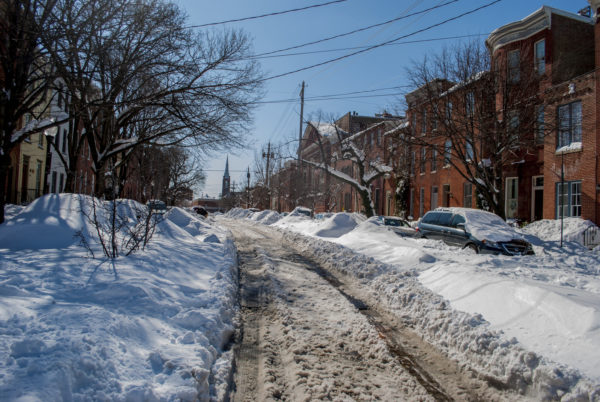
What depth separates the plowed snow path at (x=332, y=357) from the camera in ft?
12.4

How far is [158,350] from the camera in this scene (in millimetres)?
3877

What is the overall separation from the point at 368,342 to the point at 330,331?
566 millimetres

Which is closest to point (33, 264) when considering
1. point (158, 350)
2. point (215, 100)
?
point (158, 350)

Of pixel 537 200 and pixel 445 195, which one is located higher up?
pixel 445 195

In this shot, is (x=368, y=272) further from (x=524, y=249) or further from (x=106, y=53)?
(x=106, y=53)

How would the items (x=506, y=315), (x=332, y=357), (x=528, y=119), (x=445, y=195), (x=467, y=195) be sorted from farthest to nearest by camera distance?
(x=445, y=195)
(x=467, y=195)
(x=528, y=119)
(x=506, y=315)
(x=332, y=357)

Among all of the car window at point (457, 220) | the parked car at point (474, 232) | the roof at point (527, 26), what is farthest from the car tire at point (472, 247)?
the roof at point (527, 26)

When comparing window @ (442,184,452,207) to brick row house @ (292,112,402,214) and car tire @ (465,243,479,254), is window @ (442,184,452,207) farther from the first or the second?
car tire @ (465,243,479,254)

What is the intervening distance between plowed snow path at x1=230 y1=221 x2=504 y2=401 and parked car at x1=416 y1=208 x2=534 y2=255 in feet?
23.9

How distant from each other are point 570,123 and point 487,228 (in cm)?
792

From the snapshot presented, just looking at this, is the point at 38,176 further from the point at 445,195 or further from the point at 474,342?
the point at 474,342

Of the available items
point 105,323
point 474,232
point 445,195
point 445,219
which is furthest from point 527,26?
point 105,323

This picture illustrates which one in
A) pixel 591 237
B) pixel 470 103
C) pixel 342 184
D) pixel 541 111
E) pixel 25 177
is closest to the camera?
pixel 541 111

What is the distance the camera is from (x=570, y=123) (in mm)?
17266
